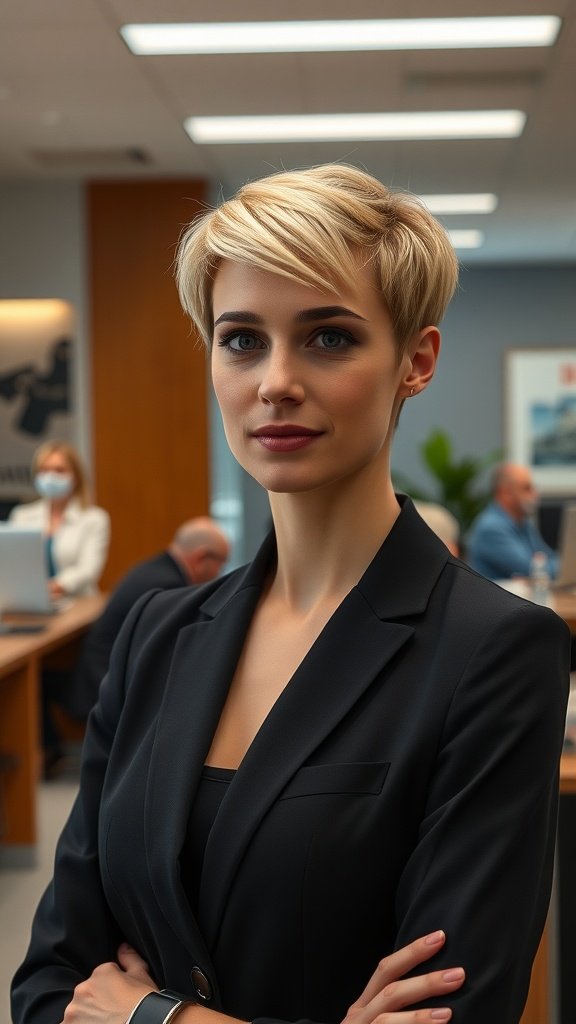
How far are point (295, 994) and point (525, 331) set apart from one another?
39.4ft

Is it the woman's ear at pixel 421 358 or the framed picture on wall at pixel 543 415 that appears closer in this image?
the woman's ear at pixel 421 358

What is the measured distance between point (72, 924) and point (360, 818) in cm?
42

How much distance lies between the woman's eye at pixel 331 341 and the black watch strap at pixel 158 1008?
27.2 inches

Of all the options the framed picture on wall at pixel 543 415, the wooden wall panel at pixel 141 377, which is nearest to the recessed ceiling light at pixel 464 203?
the wooden wall panel at pixel 141 377

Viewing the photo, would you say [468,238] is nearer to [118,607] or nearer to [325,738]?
[118,607]

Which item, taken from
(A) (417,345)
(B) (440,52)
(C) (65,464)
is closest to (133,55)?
(B) (440,52)

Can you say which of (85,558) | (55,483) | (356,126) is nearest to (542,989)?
(85,558)

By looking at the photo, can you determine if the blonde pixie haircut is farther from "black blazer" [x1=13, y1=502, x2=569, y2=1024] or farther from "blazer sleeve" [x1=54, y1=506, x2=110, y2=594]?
"blazer sleeve" [x1=54, y1=506, x2=110, y2=594]

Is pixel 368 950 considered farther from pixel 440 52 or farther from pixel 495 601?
pixel 440 52

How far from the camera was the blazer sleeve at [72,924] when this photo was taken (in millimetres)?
1334

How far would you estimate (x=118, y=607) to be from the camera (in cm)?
535

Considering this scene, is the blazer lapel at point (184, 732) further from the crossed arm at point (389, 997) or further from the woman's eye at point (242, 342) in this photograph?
the woman's eye at point (242, 342)

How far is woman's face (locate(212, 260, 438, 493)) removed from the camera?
1209mm

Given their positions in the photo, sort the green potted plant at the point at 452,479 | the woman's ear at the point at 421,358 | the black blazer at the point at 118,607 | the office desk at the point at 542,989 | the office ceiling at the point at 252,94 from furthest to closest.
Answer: the green potted plant at the point at 452,479
the black blazer at the point at 118,607
the office ceiling at the point at 252,94
the office desk at the point at 542,989
the woman's ear at the point at 421,358
